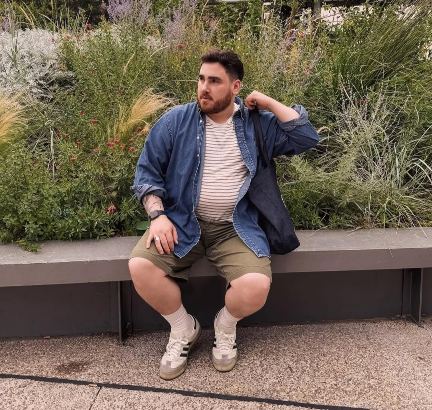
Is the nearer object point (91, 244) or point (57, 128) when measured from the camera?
point (91, 244)

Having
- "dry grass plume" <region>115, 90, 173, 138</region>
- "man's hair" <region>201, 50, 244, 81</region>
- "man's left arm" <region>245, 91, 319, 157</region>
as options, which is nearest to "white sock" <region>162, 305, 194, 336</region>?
"man's left arm" <region>245, 91, 319, 157</region>

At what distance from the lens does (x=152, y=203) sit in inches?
109

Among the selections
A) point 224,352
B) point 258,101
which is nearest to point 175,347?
point 224,352

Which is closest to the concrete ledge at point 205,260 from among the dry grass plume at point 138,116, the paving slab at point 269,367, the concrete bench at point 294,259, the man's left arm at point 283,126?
the concrete bench at point 294,259

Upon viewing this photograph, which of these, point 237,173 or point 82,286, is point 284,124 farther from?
point 82,286

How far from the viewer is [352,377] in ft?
8.93

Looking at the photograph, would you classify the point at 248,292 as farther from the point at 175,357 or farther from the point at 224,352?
the point at 175,357

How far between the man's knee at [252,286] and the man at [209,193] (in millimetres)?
27

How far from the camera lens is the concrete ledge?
2816 mm

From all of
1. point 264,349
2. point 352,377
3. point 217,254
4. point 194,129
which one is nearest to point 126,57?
point 194,129

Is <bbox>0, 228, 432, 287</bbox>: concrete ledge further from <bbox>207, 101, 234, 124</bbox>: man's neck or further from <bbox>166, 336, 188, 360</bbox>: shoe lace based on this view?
<bbox>207, 101, 234, 124</bbox>: man's neck

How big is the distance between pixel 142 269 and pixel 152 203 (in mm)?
329

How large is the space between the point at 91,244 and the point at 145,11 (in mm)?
3209

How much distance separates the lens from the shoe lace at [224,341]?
282cm
